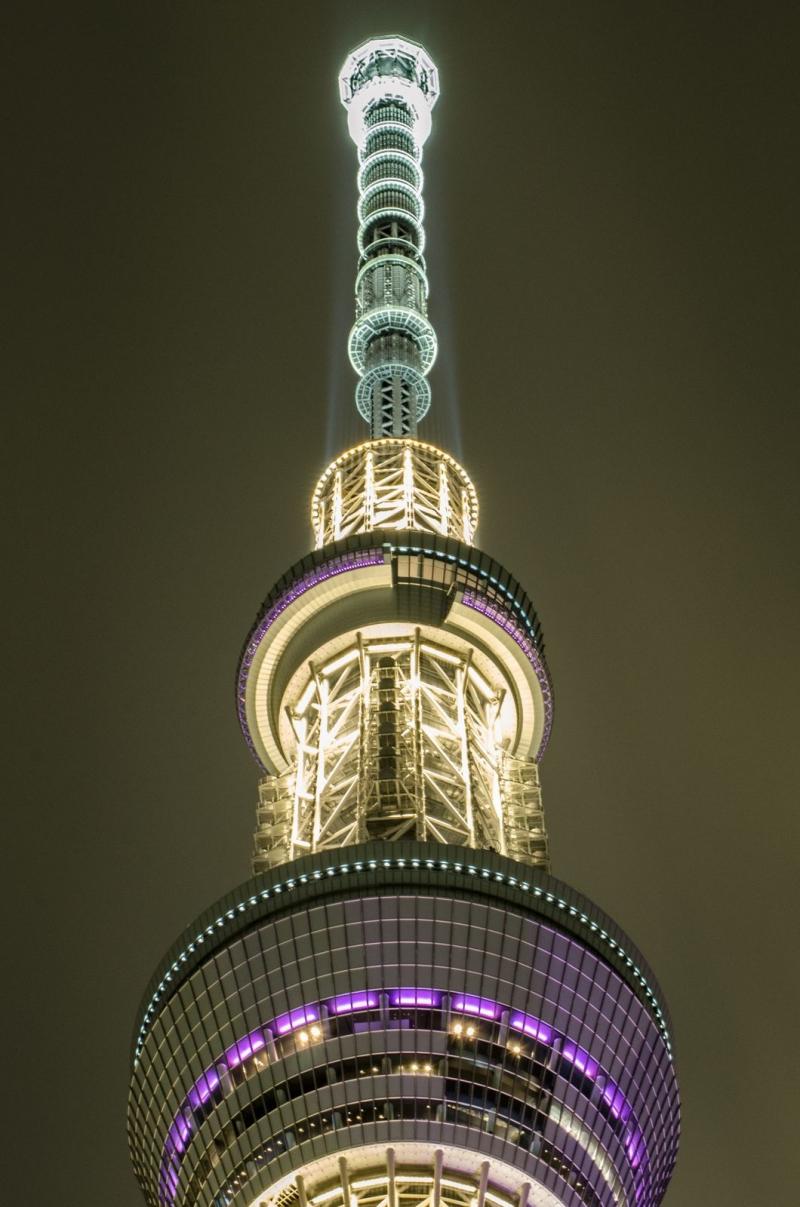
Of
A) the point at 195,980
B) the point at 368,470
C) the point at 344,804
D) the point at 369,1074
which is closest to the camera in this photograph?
the point at 369,1074

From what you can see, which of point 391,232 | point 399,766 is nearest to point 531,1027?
point 399,766

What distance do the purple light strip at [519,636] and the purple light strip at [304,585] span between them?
513 cm

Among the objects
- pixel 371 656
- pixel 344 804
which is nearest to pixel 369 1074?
pixel 344 804

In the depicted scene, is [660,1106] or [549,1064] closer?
[549,1064]

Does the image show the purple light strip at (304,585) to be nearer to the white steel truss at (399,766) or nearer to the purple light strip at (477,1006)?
the white steel truss at (399,766)

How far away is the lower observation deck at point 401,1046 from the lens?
5169 cm

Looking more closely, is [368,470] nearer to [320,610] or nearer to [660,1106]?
[320,610]

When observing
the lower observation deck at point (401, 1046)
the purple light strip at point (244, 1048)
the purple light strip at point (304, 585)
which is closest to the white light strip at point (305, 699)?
the purple light strip at point (304, 585)

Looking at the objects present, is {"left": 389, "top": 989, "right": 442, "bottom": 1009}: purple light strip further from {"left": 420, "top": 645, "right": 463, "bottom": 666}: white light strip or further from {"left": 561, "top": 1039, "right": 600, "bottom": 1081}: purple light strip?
{"left": 420, "top": 645, "right": 463, "bottom": 666}: white light strip

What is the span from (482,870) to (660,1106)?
11.9 metres

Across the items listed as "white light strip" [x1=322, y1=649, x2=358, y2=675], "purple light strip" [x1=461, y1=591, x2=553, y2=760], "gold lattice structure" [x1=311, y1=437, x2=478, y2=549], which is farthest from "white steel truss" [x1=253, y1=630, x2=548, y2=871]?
"gold lattice structure" [x1=311, y1=437, x2=478, y2=549]

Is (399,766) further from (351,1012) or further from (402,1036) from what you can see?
(402,1036)

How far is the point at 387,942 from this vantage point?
177 feet

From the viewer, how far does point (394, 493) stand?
284ft
